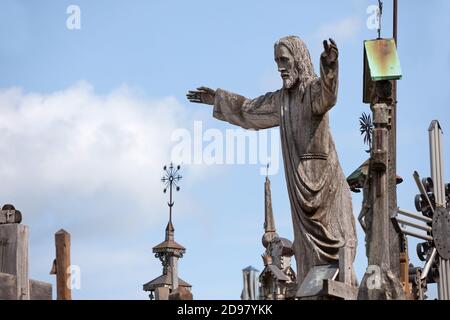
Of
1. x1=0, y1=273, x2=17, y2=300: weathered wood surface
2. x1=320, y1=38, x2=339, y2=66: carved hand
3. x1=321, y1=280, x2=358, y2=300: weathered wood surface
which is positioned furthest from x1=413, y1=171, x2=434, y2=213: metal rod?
x1=0, y1=273, x2=17, y2=300: weathered wood surface

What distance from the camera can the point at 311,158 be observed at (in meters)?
15.3

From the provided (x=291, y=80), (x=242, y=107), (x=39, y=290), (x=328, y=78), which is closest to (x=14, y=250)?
(x=39, y=290)

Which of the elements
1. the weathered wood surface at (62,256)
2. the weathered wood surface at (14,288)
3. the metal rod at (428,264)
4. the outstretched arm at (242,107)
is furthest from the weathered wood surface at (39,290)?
the metal rod at (428,264)

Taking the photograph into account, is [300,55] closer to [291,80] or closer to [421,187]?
[291,80]

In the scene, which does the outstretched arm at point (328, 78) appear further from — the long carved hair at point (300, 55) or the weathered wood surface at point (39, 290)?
the weathered wood surface at point (39, 290)

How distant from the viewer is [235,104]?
16.4 metres

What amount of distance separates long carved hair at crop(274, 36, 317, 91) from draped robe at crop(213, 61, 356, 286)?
0.22 metres

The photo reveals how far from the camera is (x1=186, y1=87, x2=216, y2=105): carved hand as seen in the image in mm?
16703

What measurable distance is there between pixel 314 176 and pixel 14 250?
350 centimetres

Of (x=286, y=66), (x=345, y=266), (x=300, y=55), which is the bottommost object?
(x=345, y=266)

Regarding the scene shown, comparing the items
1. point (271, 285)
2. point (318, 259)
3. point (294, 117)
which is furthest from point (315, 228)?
point (271, 285)
